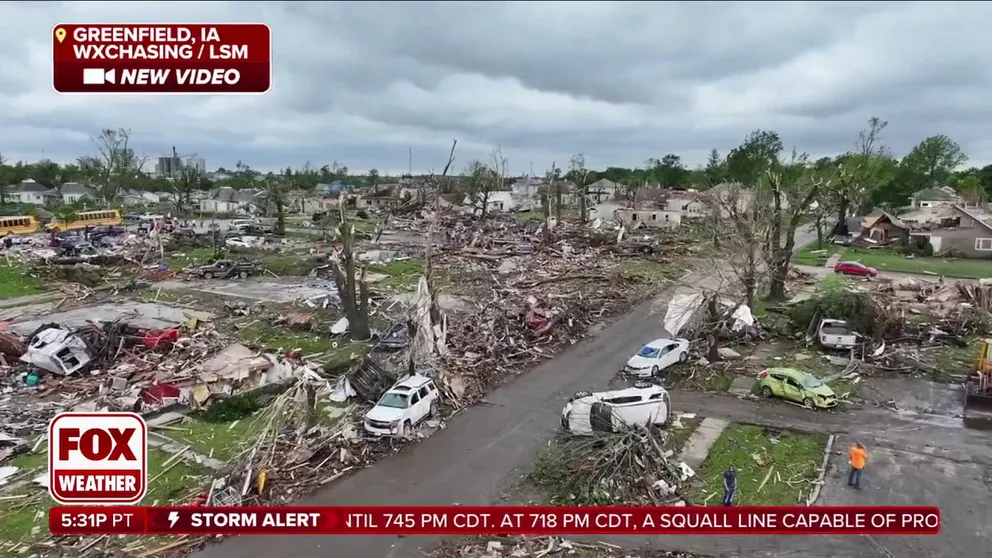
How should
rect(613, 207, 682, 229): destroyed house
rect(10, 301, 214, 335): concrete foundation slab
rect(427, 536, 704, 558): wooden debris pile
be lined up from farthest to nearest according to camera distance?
rect(613, 207, 682, 229): destroyed house
rect(10, 301, 214, 335): concrete foundation slab
rect(427, 536, 704, 558): wooden debris pile

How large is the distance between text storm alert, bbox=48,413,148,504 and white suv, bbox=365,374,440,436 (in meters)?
7.55

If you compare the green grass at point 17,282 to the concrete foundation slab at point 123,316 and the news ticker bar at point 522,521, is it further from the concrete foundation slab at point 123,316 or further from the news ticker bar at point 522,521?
the news ticker bar at point 522,521

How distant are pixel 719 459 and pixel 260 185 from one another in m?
99.9

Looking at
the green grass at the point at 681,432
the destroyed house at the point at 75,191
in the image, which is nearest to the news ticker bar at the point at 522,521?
the green grass at the point at 681,432

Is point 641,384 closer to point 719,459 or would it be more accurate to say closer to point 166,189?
point 719,459

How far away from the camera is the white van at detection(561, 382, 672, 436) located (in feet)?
49.0

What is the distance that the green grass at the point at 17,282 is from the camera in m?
31.8

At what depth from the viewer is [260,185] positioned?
335 feet

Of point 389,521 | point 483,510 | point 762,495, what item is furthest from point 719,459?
point 389,521

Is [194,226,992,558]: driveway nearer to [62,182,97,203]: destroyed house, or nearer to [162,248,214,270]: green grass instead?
[162,248,214,270]: green grass

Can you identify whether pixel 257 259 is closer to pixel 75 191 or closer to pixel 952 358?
pixel 952 358

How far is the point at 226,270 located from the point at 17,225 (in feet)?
97.9

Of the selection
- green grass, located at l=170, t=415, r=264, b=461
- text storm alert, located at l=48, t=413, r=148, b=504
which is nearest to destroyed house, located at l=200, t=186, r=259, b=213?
green grass, located at l=170, t=415, r=264, b=461

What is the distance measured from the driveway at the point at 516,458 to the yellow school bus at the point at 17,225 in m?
52.0
